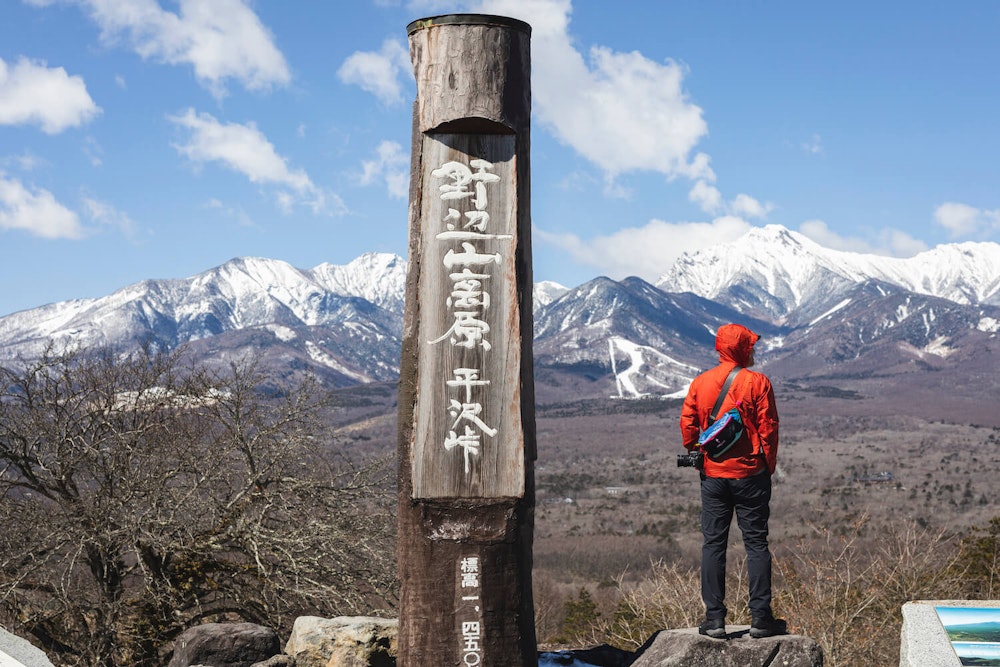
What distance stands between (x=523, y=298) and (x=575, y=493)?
8200 centimetres

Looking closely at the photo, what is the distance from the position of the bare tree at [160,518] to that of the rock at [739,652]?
268 inches

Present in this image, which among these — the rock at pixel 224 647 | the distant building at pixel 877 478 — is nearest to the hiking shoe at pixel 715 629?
the rock at pixel 224 647

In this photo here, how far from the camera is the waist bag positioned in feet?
22.7

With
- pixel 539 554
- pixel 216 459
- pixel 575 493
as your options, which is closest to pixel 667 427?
pixel 575 493

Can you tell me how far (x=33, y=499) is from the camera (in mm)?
13523

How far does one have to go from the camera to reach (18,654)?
23.5ft

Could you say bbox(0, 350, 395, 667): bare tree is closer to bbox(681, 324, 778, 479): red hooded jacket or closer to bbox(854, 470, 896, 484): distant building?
bbox(681, 324, 778, 479): red hooded jacket

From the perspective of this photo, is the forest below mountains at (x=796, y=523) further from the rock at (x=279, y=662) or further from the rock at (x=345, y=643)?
the rock at (x=279, y=662)

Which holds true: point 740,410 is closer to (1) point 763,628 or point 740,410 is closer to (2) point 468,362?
(1) point 763,628

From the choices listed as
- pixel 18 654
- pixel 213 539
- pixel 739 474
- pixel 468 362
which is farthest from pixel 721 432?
pixel 213 539

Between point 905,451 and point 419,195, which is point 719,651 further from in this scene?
point 905,451

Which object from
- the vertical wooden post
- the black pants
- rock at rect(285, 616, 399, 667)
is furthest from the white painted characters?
rock at rect(285, 616, 399, 667)

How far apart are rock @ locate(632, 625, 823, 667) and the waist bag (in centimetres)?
128

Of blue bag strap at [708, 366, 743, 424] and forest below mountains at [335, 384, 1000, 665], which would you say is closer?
blue bag strap at [708, 366, 743, 424]
